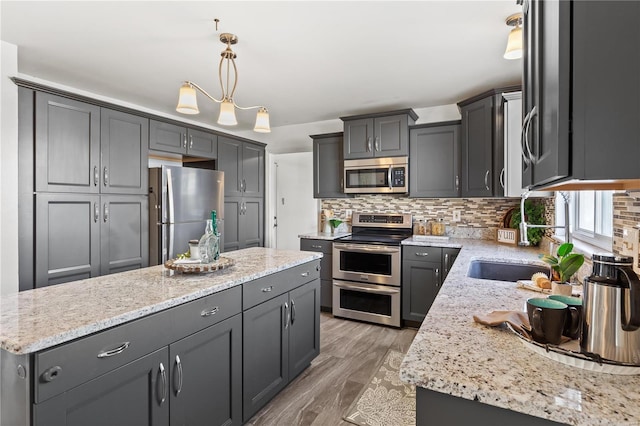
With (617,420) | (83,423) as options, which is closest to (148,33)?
(83,423)

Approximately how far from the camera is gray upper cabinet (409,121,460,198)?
348 centimetres

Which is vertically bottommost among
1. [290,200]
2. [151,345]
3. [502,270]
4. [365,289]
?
[365,289]

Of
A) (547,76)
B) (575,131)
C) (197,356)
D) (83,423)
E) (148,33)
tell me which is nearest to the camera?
(575,131)

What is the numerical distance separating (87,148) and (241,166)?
1.87m

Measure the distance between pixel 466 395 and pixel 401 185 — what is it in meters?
3.10

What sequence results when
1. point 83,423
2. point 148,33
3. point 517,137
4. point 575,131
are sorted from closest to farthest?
→ point 575,131 < point 83,423 < point 148,33 < point 517,137

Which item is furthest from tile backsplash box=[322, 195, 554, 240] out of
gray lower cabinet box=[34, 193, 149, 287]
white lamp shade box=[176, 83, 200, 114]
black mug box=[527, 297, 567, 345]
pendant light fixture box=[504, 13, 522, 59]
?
black mug box=[527, 297, 567, 345]

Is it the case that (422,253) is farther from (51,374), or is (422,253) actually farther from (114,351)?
(51,374)

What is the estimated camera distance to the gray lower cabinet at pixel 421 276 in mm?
3254

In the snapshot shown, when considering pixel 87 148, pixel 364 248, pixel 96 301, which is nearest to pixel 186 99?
pixel 96 301

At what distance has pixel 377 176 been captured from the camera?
379cm

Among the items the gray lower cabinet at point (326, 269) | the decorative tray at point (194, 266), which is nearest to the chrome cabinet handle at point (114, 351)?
the decorative tray at point (194, 266)

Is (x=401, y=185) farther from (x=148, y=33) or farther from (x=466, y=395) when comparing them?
(x=466, y=395)

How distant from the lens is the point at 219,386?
5.55 ft
